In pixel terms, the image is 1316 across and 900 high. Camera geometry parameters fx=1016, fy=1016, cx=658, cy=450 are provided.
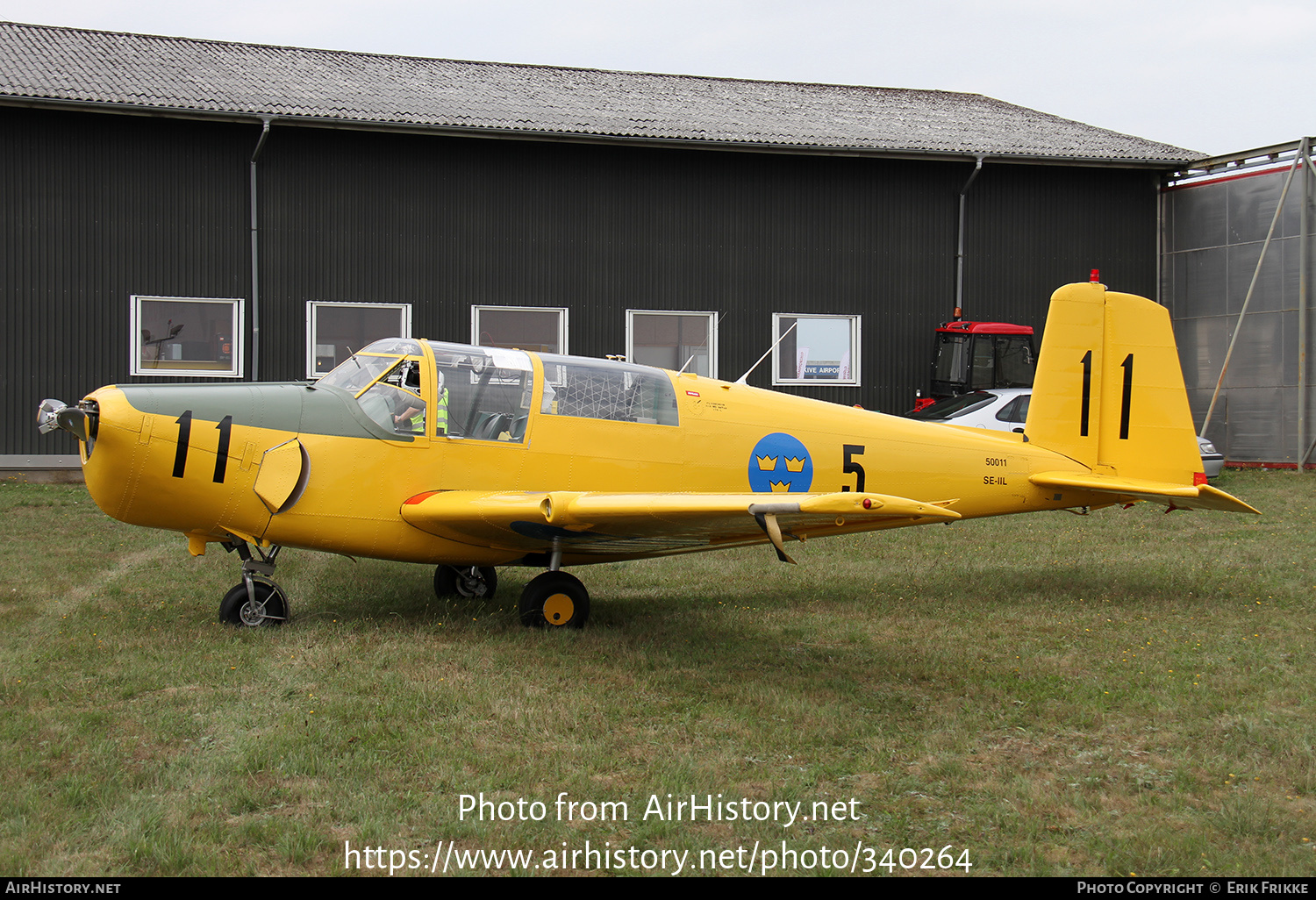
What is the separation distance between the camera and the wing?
5.31m

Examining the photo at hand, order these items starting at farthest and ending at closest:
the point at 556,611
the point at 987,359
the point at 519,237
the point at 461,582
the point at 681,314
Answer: the point at 681,314, the point at 987,359, the point at 519,237, the point at 461,582, the point at 556,611

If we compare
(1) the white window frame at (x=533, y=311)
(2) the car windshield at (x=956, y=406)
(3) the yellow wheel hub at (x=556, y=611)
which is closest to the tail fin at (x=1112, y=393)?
(3) the yellow wheel hub at (x=556, y=611)

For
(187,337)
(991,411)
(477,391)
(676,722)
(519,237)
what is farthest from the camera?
(519,237)

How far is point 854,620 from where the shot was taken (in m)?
7.79

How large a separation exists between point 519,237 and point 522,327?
1.66 metres

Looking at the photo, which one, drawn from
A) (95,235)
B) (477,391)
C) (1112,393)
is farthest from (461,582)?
(95,235)

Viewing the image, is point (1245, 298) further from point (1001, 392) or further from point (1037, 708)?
point (1037, 708)

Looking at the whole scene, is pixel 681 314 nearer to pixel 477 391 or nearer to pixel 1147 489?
pixel 1147 489

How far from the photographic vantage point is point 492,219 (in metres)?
18.6

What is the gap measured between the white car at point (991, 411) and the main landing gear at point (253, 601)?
1147cm

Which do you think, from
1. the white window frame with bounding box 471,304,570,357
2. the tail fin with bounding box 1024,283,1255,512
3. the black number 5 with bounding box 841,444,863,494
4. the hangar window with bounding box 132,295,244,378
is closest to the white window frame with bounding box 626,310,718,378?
the white window frame with bounding box 471,304,570,357

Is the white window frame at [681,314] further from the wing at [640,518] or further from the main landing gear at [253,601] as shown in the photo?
the main landing gear at [253,601]

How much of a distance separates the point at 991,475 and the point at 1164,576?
7.47ft

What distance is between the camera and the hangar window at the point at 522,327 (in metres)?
18.6
